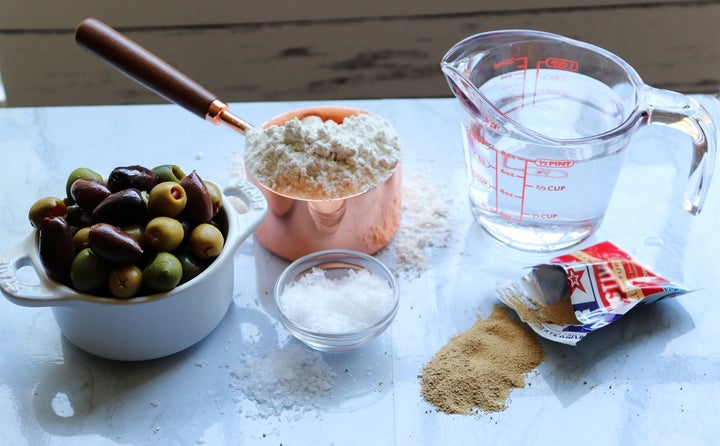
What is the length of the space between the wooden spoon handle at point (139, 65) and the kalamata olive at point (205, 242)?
8.0 inches

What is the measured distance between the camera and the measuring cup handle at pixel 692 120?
749 millimetres

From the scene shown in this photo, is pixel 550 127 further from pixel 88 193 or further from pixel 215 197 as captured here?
pixel 88 193

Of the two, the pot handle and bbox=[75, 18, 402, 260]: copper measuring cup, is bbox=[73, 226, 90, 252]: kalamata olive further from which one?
bbox=[75, 18, 402, 260]: copper measuring cup

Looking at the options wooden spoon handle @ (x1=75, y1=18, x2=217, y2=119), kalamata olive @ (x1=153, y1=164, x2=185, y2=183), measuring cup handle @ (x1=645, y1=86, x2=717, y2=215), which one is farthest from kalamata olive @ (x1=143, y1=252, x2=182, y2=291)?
measuring cup handle @ (x1=645, y1=86, x2=717, y2=215)

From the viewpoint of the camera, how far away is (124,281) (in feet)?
2.20

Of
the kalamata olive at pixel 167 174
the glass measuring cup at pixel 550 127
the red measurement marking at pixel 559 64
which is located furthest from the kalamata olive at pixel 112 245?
the red measurement marking at pixel 559 64

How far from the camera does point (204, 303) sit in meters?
0.73

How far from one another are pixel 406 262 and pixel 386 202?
70mm

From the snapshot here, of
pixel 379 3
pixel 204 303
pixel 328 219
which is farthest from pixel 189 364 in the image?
pixel 379 3

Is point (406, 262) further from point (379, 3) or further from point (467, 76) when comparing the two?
point (379, 3)

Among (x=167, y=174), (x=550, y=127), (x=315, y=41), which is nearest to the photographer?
(x=167, y=174)

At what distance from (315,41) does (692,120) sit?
0.85 m

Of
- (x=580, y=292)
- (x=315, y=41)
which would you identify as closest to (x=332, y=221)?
(x=580, y=292)

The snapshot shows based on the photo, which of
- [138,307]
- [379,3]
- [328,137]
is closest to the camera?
[138,307]
